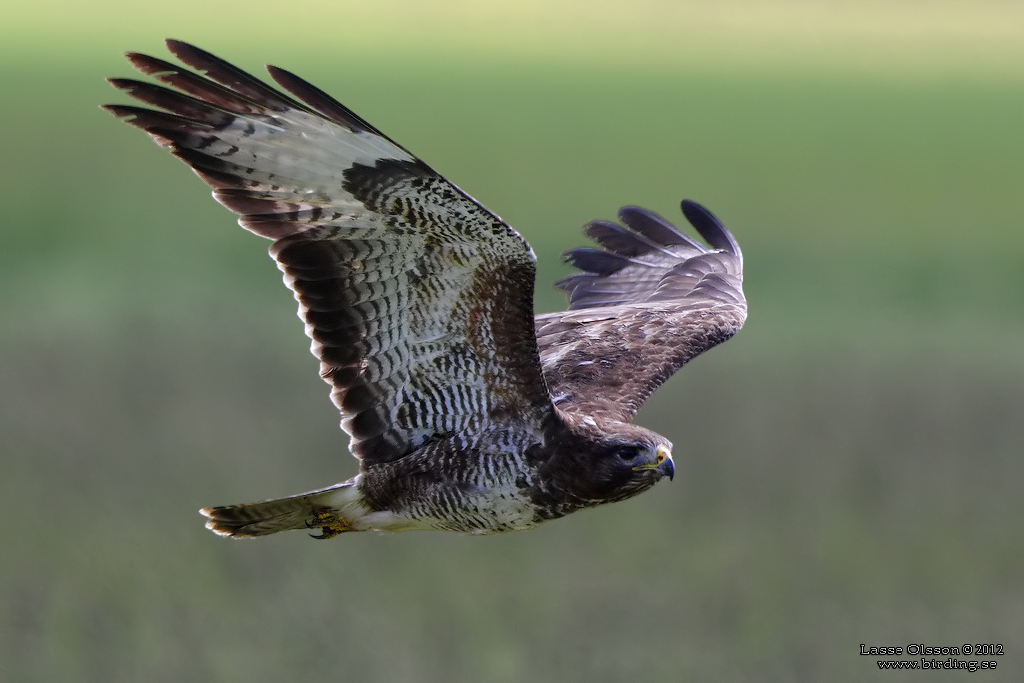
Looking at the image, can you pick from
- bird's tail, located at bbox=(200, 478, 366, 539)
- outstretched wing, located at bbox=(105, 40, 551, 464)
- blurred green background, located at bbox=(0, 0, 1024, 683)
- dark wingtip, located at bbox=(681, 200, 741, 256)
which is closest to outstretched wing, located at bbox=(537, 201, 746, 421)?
dark wingtip, located at bbox=(681, 200, 741, 256)

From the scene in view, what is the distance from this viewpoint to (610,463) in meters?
7.95

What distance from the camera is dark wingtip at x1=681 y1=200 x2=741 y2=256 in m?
11.4

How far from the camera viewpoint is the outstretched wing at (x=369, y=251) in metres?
7.09

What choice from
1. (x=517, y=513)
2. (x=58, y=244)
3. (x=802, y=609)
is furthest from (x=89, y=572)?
(x=58, y=244)

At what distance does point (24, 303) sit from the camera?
20.9 m

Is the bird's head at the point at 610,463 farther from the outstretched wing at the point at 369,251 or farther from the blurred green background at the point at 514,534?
the blurred green background at the point at 514,534

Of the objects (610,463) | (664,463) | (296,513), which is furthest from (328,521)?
(664,463)

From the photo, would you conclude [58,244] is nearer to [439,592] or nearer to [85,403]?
[85,403]

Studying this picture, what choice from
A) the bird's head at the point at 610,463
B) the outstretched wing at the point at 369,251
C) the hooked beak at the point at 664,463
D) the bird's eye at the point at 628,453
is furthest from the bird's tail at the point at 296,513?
the hooked beak at the point at 664,463

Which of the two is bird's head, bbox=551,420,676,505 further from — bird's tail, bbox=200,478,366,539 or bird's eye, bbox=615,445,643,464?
bird's tail, bbox=200,478,366,539

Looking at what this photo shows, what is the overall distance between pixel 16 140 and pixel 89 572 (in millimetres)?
24407

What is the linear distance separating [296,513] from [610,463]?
161 cm

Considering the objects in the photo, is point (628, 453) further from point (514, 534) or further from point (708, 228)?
point (514, 534)

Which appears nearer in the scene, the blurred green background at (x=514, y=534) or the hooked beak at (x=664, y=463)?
the hooked beak at (x=664, y=463)
